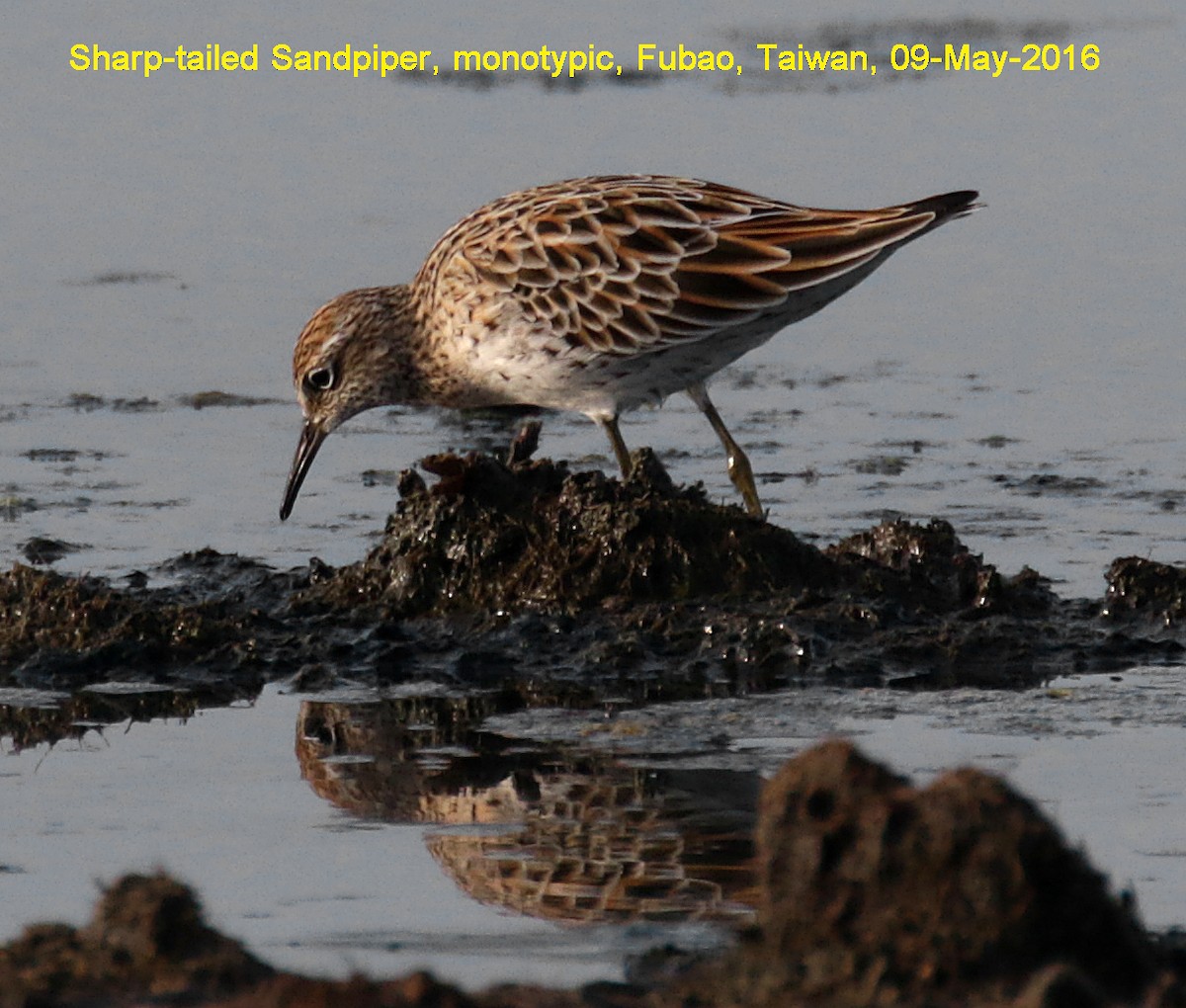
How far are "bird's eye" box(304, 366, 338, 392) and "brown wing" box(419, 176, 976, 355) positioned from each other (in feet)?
2.75

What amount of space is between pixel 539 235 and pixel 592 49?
8366 mm

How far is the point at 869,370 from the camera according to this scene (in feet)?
40.2

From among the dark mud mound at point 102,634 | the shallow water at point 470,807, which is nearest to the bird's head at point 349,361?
the dark mud mound at point 102,634

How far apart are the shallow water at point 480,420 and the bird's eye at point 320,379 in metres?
0.47

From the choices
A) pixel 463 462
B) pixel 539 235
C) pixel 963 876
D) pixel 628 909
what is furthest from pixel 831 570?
pixel 963 876

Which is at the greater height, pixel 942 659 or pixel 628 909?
pixel 942 659

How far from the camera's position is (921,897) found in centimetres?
423

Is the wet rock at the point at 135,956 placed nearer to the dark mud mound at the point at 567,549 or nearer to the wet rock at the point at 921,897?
the wet rock at the point at 921,897

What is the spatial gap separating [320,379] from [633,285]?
1561mm

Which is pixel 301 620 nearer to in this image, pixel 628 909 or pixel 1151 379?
pixel 628 909

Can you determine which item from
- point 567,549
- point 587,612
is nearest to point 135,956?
point 587,612

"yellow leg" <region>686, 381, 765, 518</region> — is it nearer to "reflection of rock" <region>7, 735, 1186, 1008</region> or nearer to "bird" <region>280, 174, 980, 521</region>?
"bird" <region>280, 174, 980, 521</region>

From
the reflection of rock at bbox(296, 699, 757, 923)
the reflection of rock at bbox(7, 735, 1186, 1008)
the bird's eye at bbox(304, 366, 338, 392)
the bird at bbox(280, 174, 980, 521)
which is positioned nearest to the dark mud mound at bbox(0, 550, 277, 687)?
the reflection of rock at bbox(296, 699, 757, 923)

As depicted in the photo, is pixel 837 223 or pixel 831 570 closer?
pixel 831 570
